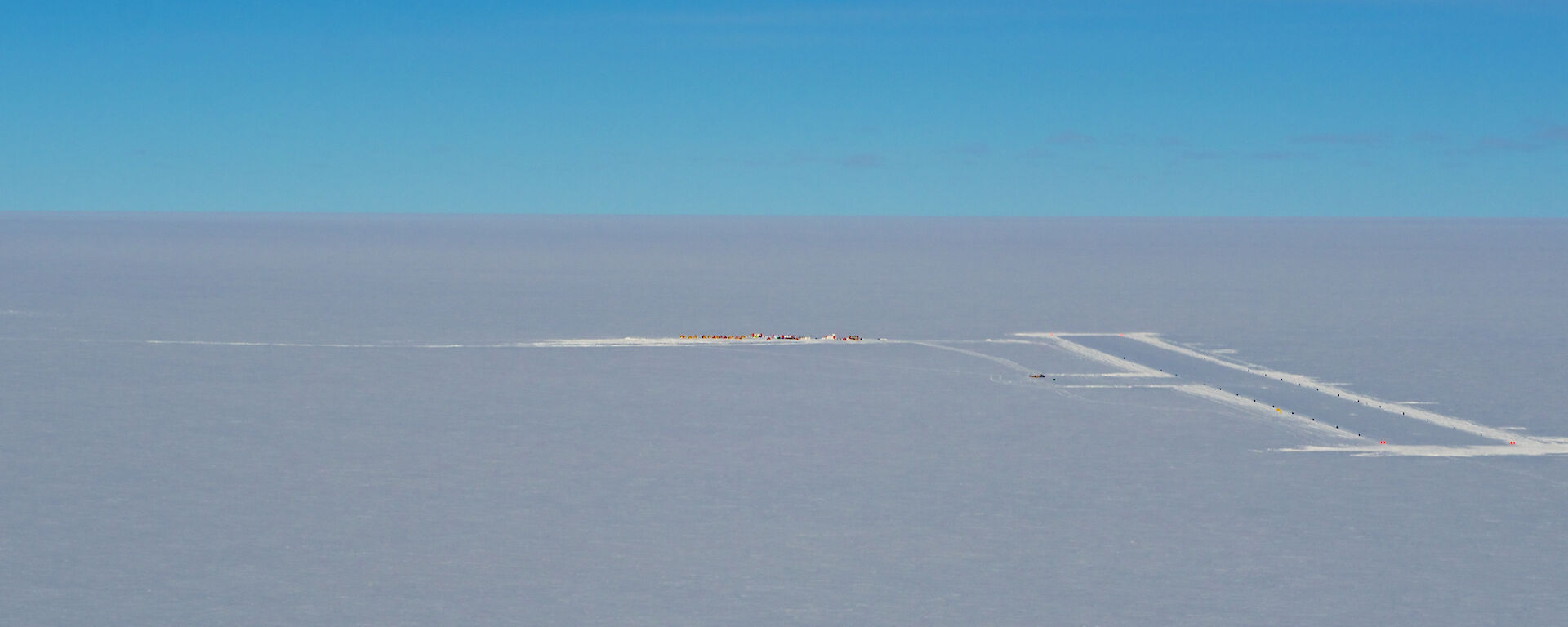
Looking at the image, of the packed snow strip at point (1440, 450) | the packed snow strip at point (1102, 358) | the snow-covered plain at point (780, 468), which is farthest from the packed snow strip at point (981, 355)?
the packed snow strip at point (1440, 450)

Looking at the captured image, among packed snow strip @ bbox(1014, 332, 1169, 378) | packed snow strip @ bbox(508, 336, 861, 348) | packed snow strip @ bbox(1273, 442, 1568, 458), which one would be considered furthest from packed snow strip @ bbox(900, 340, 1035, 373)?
packed snow strip @ bbox(1273, 442, 1568, 458)

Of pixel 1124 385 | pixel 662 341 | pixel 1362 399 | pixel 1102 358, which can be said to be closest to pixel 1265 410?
pixel 1362 399

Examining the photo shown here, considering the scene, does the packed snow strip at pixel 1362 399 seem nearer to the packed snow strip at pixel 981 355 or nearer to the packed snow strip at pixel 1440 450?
the packed snow strip at pixel 1440 450

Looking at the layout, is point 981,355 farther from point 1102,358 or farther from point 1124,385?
point 1124,385

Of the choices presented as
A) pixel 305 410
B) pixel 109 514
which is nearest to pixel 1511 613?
pixel 109 514

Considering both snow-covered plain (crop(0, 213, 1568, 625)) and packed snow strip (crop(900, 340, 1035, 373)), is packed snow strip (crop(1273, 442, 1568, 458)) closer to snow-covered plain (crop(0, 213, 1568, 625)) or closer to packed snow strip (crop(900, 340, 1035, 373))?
snow-covered plain (crop(0, 213, 1568, 625))

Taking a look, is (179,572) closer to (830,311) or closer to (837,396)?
(837,396)
